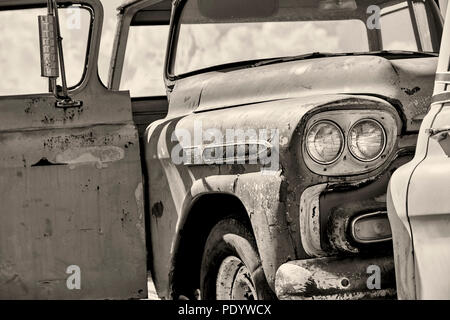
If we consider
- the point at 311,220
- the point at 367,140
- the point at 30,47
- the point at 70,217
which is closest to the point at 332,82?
the point at 367,140

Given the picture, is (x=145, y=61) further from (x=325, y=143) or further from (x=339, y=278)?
(x=339, y=278)

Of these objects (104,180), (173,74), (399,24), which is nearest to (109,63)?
(173,74)

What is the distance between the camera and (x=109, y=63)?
5863 mm

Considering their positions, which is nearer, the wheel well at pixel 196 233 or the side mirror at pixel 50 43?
the wheel well at pixel 196 233

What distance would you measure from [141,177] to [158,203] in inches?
6.2

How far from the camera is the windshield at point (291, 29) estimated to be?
4883 millimetres

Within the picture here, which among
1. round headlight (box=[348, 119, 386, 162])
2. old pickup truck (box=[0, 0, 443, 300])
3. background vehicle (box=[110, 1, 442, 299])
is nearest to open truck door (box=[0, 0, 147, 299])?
old pickup truck (box=[0, 0, 443, 300])

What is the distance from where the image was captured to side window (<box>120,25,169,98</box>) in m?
5.72

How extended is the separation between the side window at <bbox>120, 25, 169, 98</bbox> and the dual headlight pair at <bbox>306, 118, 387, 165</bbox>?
201cm

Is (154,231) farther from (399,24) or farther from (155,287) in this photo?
(399,24)

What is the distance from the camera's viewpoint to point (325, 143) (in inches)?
148

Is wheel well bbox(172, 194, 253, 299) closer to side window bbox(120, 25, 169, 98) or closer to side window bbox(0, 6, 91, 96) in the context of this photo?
side window bbox(0, 6, 91, 96)

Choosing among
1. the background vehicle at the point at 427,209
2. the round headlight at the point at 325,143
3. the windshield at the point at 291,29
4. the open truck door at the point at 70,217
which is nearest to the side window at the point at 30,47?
the open truck door at the point at 70,217

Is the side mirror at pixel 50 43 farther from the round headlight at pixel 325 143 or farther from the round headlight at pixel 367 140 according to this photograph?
the round headlight at pixel 367 140
